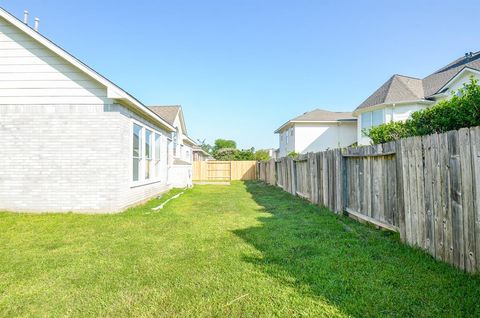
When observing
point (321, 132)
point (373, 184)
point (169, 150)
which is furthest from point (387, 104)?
point (373, 184)

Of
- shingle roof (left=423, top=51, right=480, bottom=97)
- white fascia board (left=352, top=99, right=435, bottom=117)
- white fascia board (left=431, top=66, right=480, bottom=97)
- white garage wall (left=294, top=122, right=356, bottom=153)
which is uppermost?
shingle roof (left=423, top=51, right=480, bottom=97)

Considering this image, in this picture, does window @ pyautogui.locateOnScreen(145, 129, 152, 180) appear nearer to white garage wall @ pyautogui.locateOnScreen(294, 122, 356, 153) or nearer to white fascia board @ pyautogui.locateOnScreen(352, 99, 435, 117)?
white garage wall @ pyautogui.locateOnScreen(294, 122, 356, 153)

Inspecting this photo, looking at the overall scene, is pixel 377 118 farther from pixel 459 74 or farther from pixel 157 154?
pixel 157 154

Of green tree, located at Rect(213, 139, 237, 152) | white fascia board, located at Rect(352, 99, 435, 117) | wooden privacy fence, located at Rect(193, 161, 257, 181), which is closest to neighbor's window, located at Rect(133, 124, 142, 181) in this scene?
wooden privacy fence, located at Rect(193, 161, 257, 181)

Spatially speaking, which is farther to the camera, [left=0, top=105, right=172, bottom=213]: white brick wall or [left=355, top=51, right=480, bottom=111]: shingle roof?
[left=355, top=51, right=480, bottom=111]: shingle roof

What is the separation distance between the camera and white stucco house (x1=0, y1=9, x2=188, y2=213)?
7.35 m

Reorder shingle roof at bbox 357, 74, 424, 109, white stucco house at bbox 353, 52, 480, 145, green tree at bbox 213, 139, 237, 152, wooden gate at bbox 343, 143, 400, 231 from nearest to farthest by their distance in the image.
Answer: wooden gate at bbox 343, 143, 400, 231, white stucco house at bbox 353, 52, 480, 145, shingle roof at bbox 357, 74, 424, 109, green tree at bbox 213, 139, 237, 152

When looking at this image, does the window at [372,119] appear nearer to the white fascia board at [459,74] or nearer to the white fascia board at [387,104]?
the white fascia board at [387,104]

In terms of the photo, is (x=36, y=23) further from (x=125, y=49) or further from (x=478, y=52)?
(x=478, y=52)

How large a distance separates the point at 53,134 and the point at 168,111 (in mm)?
10550

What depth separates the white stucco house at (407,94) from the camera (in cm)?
1811

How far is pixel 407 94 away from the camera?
19.2m

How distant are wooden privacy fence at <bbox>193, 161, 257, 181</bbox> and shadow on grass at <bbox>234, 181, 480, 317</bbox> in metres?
19.5

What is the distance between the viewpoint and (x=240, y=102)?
23547mm
